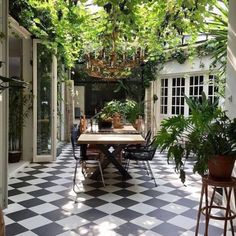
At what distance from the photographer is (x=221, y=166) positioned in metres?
2.61

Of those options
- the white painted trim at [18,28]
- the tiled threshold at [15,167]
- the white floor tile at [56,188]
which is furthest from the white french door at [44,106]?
the white floor tile at [56,188]

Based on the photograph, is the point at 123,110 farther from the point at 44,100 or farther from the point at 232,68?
the point at 232,68

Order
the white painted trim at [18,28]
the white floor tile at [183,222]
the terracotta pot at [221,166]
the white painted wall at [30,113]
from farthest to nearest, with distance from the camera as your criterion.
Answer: the white painted wall at [30,113]
the white painted trim at [18,28]
the white floor tile at [183,222]
the terracotta pot at [221,166]

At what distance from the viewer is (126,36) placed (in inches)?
208

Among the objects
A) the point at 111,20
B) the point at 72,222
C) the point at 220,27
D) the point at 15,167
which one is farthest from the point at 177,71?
the point at 72,222

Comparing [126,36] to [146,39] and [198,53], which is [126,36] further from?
[198,53]

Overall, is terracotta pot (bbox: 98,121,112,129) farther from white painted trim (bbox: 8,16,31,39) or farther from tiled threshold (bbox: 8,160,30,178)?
white painted trim (bbox: 8,16,31,39)

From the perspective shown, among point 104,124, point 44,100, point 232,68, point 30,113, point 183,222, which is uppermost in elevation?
point 232,68

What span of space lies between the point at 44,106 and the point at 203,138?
15.1 feet

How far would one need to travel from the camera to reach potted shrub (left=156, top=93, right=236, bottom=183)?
8.55ft

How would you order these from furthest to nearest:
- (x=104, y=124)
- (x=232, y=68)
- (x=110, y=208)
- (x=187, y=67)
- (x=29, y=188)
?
(x=187, y=67) → (x=104, y=124) → (x=29, y=188) → (x=110, y=208) → (x=232, y=68)

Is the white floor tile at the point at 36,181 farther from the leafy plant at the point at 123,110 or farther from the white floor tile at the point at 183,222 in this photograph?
the white floor tile at the point at 183,222

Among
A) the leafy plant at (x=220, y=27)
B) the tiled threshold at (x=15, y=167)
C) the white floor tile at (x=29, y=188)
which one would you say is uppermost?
the leafy plant at (x=220, y=27)

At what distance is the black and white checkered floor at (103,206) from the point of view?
3.14 metres
